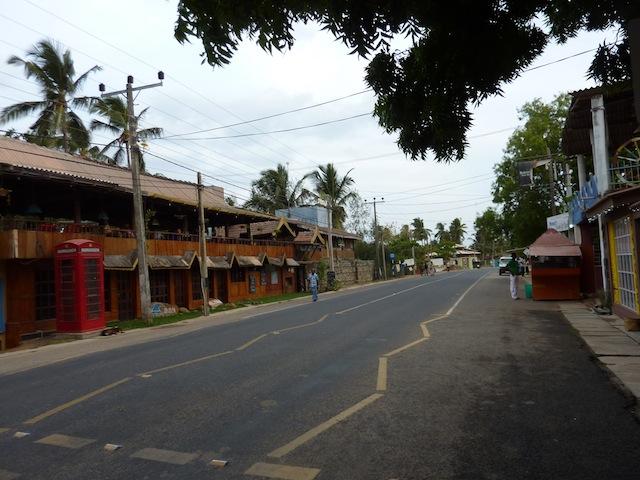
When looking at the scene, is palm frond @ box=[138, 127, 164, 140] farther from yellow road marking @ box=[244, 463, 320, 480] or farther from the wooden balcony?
yellow road marking @ box=[244, 463, 320, 480]

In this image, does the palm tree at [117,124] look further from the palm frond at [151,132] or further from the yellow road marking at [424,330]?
the yellow road marking at [424,330]

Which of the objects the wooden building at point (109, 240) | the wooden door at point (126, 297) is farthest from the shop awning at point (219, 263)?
the wooden door at point (126, 297)

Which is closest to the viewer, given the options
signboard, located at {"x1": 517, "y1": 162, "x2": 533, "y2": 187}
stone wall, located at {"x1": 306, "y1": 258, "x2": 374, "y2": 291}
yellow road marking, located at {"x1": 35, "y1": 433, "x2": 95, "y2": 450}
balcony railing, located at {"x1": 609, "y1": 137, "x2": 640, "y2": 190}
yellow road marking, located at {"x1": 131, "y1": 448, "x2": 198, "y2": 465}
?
yellow road marking, located at {"x1": 131, "y1": 448, "x2": 198, "y2": 465}

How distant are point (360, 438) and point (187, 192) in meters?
29.7

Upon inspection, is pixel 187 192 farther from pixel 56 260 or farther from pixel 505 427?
pixel 505 427

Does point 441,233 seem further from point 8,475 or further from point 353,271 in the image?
point 8,475

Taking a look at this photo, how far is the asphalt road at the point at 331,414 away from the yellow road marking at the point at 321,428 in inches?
0.8

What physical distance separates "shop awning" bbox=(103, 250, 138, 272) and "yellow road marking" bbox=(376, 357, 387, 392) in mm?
14738

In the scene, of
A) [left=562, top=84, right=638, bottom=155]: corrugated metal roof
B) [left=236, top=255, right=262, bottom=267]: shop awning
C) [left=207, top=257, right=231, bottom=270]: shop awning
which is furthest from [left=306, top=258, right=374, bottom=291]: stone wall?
[left=562, top=84, right=638, bottom=155]: corrugated metal roof

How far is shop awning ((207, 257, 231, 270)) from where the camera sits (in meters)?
27.4

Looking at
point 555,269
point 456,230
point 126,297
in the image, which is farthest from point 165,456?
point 456,230

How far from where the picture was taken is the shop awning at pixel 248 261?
31.2 metres

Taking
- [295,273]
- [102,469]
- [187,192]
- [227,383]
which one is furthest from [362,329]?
[295,273]

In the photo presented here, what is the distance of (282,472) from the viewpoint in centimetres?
443
